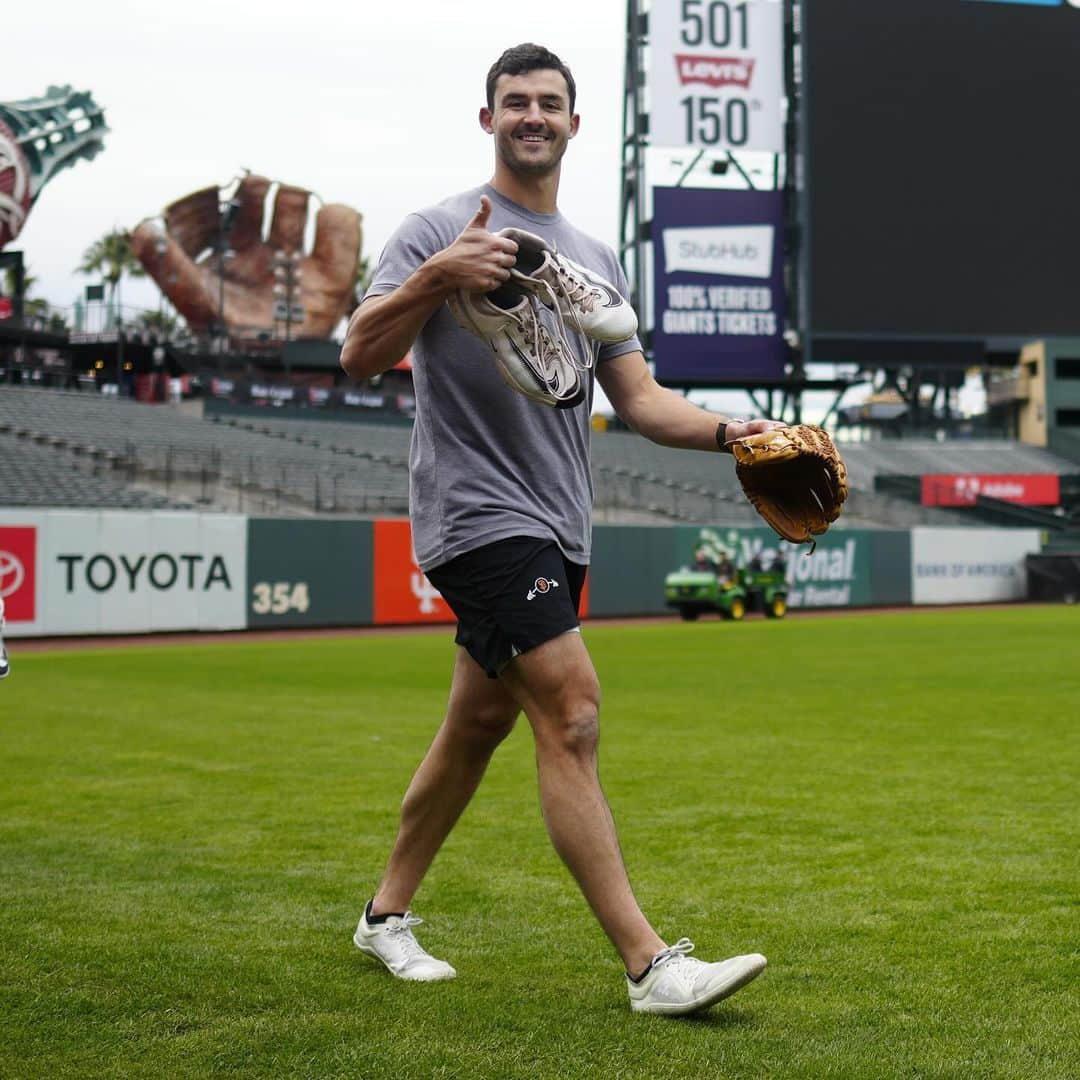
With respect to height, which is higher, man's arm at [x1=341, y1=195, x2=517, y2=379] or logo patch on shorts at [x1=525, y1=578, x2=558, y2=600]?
man's arm at [x1=341, y1=195, x2=517, y2=379]

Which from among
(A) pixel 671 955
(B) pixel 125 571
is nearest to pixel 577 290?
(A) pixel 671 955

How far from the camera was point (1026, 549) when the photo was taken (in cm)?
4122

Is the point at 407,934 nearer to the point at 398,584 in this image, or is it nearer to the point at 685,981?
the point at 685,981

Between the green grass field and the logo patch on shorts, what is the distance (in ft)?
3.03

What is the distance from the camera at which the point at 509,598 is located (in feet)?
11.2

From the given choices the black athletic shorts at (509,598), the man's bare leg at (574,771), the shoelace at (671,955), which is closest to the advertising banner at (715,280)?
the black athletic shorts at (509,598)

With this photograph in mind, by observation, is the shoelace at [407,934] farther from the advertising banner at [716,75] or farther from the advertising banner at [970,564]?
the advertising banner at [716,75]

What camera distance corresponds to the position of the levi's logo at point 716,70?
1553 inches

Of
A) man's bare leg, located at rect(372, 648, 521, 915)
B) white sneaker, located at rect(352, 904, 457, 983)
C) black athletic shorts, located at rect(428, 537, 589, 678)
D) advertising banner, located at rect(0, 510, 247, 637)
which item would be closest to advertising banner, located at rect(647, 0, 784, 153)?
advertising banner, located at rect(0, 510, 247, 637)

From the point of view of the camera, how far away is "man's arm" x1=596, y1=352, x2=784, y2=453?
3.54m

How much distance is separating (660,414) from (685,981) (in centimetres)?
138

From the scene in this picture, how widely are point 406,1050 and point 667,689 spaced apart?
33.6ft

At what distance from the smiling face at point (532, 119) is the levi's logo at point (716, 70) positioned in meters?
37.8

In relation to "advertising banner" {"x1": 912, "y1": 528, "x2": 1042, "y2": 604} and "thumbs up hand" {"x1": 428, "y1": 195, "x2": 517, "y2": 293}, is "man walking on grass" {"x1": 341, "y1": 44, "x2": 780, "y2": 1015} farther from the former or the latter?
"advertising banner" {"x1": 912, "y1": 528, "x2": 1042, "y2": 604}
